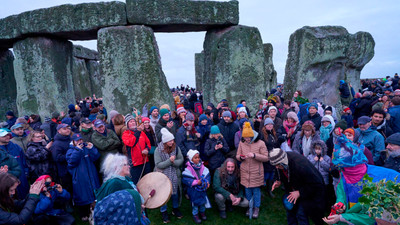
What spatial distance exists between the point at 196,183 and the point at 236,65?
175 inches

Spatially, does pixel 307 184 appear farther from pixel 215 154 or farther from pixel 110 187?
pixel 110 187

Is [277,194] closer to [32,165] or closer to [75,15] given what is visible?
[32,165]

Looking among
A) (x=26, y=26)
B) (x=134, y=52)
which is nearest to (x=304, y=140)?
(x=134, y=52)

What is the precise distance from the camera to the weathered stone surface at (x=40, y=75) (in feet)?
23.8

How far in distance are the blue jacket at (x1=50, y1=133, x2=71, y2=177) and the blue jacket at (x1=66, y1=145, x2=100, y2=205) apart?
0.20 meters

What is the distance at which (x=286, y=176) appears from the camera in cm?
308

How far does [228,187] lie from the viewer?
4.23m

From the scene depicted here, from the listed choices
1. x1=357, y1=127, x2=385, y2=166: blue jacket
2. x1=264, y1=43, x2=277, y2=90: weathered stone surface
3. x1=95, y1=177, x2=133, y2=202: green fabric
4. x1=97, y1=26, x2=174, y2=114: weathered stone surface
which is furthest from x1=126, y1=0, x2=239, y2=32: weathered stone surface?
x1=264, y1=43, x2=277, y2=90: weathered stone surface

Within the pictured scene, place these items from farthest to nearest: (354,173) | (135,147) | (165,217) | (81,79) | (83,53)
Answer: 1. (81,79)
2. (83,53)
3. (135,147)
4. (165,217)
5. (354,173)

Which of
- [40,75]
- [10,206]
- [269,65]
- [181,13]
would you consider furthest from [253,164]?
[269,65]

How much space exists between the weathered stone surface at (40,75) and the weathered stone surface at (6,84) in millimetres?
2112

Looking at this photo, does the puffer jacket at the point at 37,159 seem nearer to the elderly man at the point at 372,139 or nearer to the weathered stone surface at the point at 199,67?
the elderly man at the point at 372,139

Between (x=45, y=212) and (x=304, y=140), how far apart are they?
158 inches

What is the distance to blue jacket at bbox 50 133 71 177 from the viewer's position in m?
3.94
